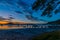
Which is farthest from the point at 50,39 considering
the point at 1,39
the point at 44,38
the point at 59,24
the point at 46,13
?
the point at 59,24

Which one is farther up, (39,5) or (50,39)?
(39,5)

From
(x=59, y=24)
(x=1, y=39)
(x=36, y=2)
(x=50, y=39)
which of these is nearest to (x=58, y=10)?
(x=36, y=2)

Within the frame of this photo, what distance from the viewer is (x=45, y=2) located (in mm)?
20719

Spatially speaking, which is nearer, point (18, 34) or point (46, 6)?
point (46, 6)

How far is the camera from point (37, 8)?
21.3 m

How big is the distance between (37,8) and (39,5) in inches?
16.1

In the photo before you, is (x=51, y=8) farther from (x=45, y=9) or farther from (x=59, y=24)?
(x=59, y=24)

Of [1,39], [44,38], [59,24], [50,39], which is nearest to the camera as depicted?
[50,39]

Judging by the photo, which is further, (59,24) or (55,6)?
Result: (59,24)

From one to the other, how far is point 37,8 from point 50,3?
123 cm

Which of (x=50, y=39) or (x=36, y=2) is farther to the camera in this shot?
(x=36, y=2)

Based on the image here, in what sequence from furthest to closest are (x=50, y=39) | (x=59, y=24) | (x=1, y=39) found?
(x=59, y=24) → (x=1, y=39) → (x=50, y=39)

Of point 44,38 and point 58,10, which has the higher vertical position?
point 58,10

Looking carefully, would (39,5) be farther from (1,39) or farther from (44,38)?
(1,39)
